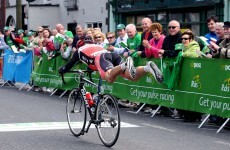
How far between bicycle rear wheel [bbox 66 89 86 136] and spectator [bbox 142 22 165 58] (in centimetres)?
A: 336

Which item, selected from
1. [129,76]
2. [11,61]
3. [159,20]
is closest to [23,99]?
[11,61]

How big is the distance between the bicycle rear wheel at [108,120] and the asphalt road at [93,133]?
0.52 ft

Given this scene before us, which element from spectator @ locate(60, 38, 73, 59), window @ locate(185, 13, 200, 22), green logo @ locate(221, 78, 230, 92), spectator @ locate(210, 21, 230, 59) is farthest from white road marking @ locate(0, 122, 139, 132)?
window @ locate(185, 13, 200, 22)

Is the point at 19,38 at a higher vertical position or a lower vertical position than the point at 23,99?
higher

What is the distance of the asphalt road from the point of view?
10.1 metres

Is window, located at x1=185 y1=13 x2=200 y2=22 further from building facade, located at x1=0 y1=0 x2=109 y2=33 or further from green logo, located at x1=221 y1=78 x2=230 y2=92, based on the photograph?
green logo, located at x1=221 y1=78 x2=230 y2=92

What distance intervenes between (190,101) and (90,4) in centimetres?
2170

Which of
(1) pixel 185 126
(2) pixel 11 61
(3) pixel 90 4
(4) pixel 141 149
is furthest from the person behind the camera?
(3) pixel 90 4

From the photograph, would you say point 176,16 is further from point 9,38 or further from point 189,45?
point 189,45

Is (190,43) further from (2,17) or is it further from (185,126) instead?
(2,17)

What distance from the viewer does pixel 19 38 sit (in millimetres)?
23203

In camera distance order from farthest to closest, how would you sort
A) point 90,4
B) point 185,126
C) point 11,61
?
point 90,4, point 11,61, point 185,126

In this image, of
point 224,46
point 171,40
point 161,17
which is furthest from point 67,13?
point 224,46

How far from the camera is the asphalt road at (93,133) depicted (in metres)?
10.1
